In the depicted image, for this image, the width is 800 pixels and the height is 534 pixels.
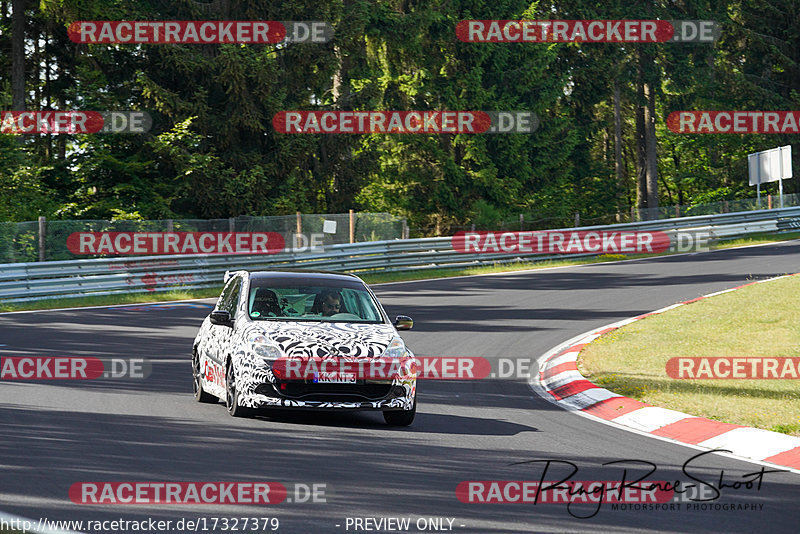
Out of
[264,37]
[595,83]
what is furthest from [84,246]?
[595,83]

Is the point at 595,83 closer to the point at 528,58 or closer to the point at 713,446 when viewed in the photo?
the point at 528,58

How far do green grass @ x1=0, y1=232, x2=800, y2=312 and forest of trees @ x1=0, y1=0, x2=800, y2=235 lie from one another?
7.19 metres

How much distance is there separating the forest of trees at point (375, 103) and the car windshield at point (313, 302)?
2202 centimetres

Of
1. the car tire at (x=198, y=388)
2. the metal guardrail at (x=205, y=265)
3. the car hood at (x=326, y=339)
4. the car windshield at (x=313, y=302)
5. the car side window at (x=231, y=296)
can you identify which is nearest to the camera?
the car hood at (x=326, y=339)

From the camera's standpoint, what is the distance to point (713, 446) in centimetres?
963

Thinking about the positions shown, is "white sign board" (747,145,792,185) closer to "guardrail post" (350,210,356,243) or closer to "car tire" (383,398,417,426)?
"guardrail post" (350,210,356,243)

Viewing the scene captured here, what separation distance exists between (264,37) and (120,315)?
17691mm

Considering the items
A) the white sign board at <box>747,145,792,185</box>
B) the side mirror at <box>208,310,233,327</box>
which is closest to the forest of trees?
the white sign board at <box>747,145,792,185</box>

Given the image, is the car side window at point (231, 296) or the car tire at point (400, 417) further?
the car side window at point (231, 296)

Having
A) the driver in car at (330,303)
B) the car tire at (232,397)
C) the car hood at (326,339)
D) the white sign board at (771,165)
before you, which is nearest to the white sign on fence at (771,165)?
the white sign board at (771,165)

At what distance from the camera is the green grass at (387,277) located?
2525 cm

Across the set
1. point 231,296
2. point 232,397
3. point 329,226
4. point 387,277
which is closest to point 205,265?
point 329,226

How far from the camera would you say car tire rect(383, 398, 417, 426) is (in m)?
10.8

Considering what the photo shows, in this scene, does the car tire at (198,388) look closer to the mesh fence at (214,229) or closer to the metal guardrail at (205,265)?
the metal guardrail at (205,265)
